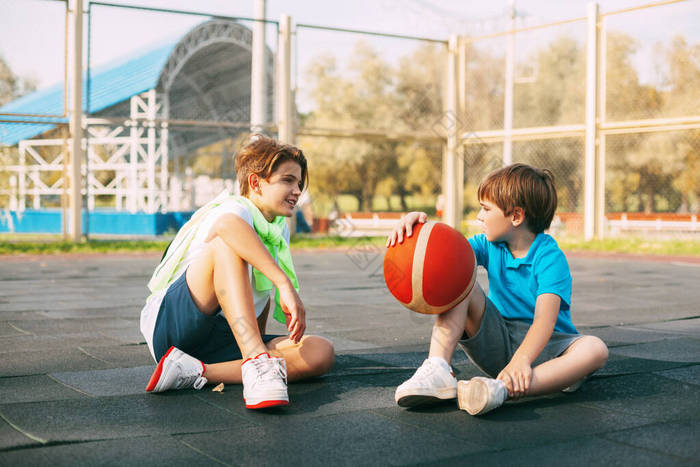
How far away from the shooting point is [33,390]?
2961 mm

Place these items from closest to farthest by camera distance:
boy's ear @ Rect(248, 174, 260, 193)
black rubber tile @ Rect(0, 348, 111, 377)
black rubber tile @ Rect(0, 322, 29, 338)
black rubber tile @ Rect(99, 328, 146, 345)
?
1. boy's ear @ Rect(248, 174, 260, 193)
2. black rubber tile @ Rect(0, 348, 111, 377)
3. black rubber tile @ Rect(99, 328, 146, 345)
4. black rubber tile @ Rect(0, 322, 29, 338)

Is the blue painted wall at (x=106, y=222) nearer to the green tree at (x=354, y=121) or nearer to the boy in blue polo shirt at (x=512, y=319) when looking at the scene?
the green tree at (x=354, y=121)

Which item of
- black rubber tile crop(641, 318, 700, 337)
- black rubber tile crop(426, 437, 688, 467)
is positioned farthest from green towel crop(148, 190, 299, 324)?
black rubber tile crop(641, 318, 700, 337)

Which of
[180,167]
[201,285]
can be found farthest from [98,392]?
[180,167]

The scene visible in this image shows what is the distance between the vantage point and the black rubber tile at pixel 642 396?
2.68 metres

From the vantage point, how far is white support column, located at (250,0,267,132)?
43.0ft

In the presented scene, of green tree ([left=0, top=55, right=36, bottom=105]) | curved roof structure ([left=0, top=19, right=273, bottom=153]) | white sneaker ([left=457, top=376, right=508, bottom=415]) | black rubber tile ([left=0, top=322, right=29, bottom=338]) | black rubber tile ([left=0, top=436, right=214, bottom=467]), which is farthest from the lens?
green tree ([left=0, top=55, right=36, bottom=105])

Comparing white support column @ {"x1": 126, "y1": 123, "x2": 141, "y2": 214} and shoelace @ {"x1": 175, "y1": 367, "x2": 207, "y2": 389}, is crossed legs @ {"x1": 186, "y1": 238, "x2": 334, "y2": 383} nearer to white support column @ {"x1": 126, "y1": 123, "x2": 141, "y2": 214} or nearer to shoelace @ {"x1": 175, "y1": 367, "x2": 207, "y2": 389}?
shoelace @ {"x1": 175, "y1": 367, "x2": 207, "y2": 389}

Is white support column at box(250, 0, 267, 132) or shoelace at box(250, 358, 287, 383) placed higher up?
white support column at box(250, 0, 267, 132)

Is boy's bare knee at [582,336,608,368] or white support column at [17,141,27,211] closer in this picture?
boy's bare knee at [582,336,608,368]

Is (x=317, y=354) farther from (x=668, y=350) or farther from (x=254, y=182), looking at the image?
(x=668, y=350)

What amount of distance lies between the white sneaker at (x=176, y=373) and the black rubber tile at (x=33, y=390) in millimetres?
289

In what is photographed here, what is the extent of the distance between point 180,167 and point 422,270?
88.0 feet

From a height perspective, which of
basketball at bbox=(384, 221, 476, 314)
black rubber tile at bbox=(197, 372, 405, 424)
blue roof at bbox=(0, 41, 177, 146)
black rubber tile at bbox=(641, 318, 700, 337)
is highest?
blue roof at bbox=(0, 41, 177, 146)
